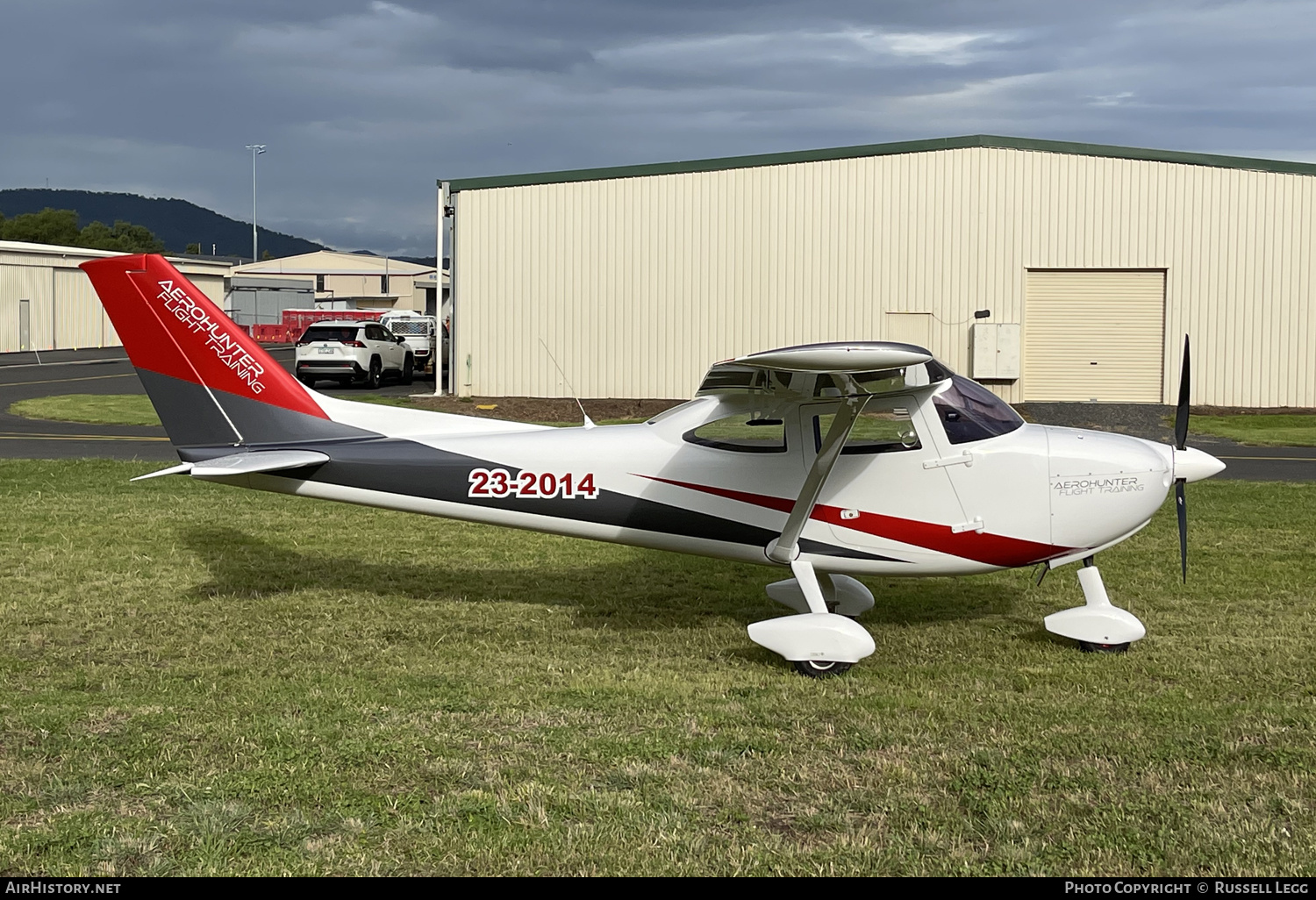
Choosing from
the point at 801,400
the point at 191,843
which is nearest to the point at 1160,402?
the point at 801,400

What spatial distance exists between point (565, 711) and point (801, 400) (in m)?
2.67

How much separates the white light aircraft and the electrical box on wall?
58.0 ft

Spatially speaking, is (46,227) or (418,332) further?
(46,227)

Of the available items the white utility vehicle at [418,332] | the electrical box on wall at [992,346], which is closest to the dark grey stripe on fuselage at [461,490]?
the electrical box on wall at [992,346]

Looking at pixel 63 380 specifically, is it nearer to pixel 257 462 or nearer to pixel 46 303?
pixel 46 303

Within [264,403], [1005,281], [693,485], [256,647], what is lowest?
[256,647]

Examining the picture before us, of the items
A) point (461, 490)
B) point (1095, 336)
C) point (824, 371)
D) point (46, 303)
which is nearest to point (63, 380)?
point (46, 303)

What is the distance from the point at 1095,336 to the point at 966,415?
64.3 ft

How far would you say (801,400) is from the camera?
7875mm

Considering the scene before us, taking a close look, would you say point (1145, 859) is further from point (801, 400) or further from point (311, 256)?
point (311, 256)

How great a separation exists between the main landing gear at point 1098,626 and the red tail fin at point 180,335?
5231mm

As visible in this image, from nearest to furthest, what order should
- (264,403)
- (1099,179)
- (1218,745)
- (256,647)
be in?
(1218,745)
(256,647)
(264,403)
(1099,179)

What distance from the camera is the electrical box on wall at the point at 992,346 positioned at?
83.5ft

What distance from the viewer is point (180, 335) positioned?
845 centimetres
